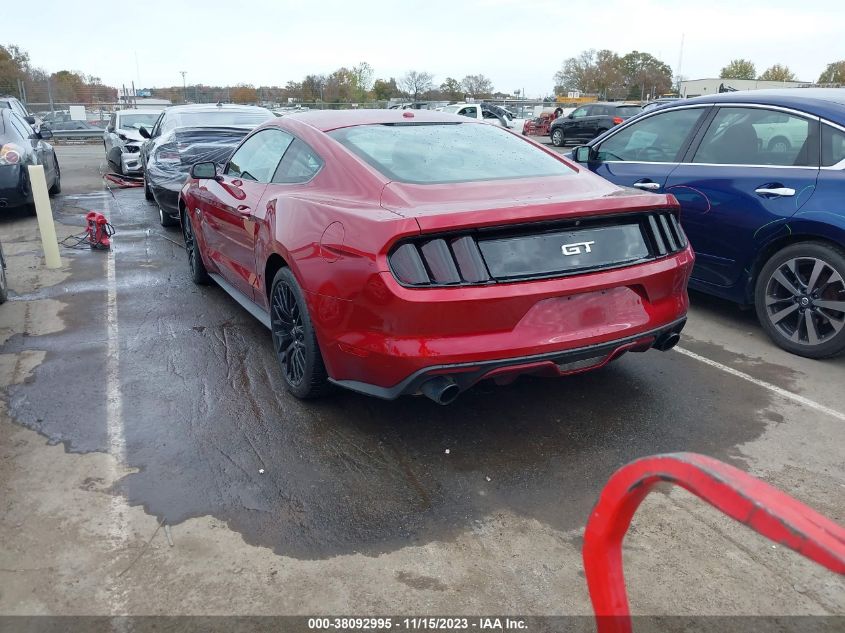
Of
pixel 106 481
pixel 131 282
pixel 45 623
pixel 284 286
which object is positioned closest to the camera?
pixel 45 623

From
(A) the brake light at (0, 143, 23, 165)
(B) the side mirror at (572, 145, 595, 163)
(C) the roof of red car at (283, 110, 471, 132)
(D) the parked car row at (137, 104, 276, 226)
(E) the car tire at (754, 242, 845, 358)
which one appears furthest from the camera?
(A) the brake light at (0, 143, 23, 165)

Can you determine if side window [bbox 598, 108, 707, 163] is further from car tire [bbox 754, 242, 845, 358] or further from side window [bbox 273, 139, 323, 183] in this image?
side window [bbox 273, 139, 323, 183]

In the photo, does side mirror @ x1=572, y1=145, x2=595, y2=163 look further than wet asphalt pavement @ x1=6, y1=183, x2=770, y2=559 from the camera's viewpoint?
Yes

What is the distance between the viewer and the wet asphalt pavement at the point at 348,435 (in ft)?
9.84

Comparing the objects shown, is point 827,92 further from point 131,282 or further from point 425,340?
point 131,282

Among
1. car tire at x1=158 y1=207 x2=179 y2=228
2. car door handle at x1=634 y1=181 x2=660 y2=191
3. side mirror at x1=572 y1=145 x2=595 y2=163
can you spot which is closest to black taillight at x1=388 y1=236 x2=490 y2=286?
car door handle at x1=634 y1=181 x2=660 y2=191

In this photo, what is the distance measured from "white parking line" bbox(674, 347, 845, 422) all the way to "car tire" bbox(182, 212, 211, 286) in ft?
13.4

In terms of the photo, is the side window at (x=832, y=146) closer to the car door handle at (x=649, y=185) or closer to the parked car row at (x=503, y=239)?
the parked car row at (x=503, y=239)

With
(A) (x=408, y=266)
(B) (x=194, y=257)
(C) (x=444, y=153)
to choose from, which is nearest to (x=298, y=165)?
(C) (x=444, y=153)

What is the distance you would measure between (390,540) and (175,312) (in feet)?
11.9

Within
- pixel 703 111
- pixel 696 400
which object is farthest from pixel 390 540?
pixel 703 111

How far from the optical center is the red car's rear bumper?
303 cm

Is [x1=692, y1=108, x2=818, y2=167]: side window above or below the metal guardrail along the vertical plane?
above

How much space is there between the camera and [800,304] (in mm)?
4660
